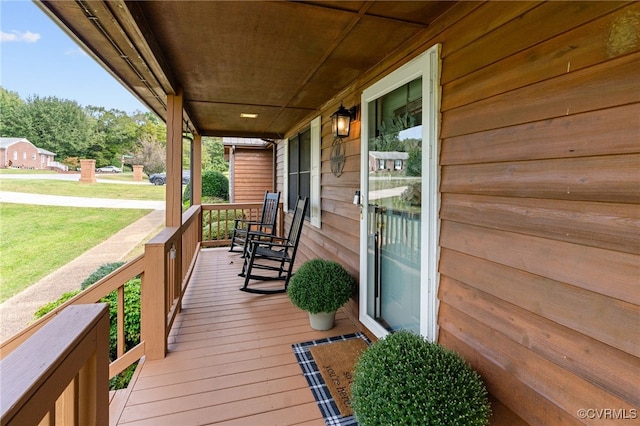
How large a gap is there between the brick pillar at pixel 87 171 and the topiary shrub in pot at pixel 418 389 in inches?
414

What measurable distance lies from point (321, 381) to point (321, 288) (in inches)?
30.4

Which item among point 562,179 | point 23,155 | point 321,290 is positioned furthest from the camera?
point 23,155

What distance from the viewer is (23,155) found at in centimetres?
512

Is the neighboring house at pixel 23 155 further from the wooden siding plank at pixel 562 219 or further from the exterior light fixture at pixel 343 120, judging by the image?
the wooden siding plank at pixel 562 219

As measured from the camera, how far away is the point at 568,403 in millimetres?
1146

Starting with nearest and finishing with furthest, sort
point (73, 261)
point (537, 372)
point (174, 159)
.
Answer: point (537, 372) < point (174, 159) < point (73, 261)

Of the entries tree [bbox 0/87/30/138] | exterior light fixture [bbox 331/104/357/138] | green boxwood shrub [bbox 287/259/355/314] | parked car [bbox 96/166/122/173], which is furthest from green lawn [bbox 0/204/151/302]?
exterior light fixture [bbox 331/104/357/138]

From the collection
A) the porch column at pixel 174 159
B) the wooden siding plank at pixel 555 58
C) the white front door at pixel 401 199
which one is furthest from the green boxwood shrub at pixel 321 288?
the wooden siding plank at pixel 555 58

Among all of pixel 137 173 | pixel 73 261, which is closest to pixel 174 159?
pixel 73 261

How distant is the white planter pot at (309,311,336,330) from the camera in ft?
9.14

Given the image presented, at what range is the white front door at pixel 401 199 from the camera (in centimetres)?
186

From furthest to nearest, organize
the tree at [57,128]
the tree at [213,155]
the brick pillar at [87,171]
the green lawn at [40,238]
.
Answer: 1. the tree at [213,155]
2. the brick pillar at [87,171]
3. the green lawn at [40,238]
4. the tree at [57,128]

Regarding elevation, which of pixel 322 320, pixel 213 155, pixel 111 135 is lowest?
pixel 322 320

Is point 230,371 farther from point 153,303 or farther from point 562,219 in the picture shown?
point 562,219
